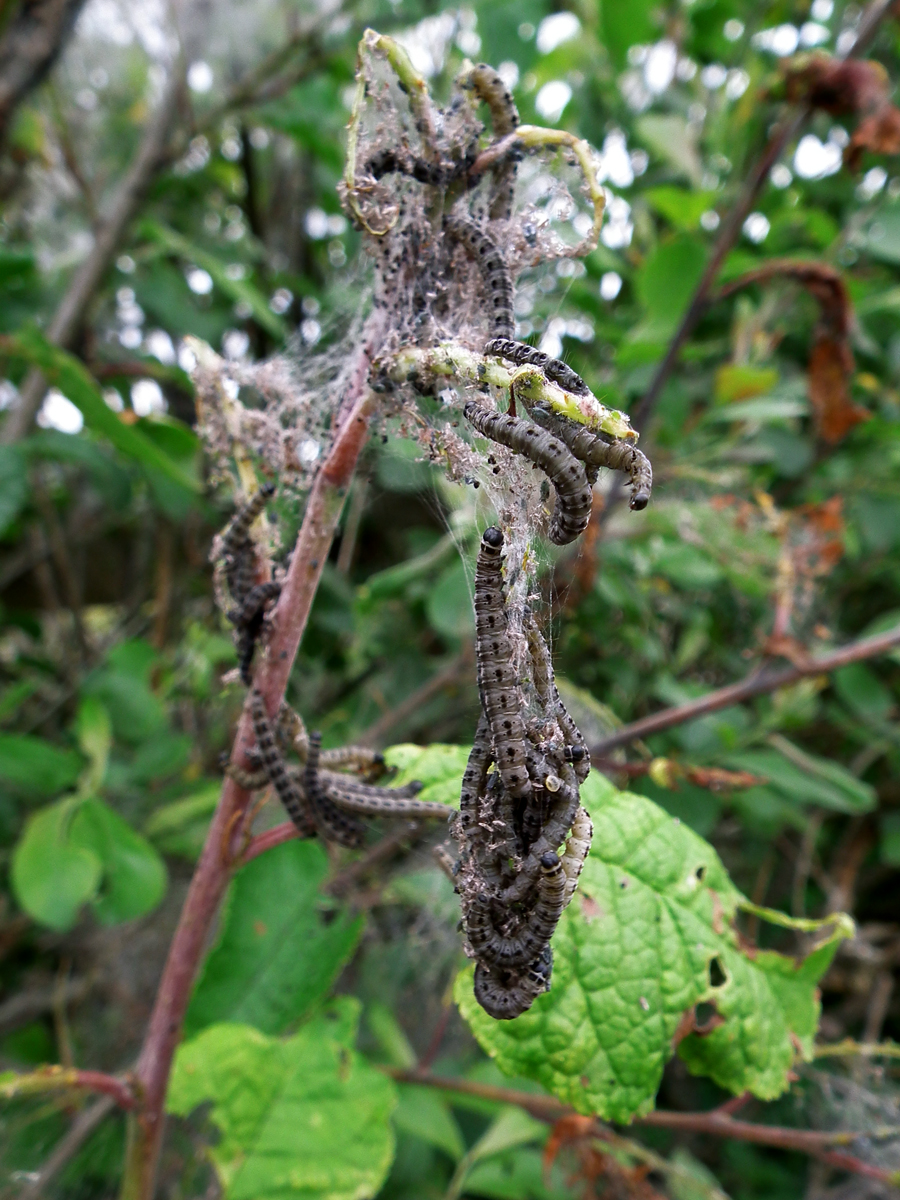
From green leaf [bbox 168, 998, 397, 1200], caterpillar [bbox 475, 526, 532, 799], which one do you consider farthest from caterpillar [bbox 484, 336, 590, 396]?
green leaf [bbox 168, 998, 397, 1200]

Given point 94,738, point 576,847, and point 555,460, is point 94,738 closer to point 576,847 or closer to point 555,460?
point 576,847

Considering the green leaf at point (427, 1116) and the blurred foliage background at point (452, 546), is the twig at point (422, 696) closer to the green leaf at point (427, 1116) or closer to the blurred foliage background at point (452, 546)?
the blurred foliage background at point (452, 546)

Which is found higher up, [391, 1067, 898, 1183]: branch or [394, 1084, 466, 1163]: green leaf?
[391, 1067, 898, 1183]: branch

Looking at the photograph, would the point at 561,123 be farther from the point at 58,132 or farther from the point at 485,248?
the point at 485,248

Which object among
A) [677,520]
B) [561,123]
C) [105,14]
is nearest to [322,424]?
[677,520]

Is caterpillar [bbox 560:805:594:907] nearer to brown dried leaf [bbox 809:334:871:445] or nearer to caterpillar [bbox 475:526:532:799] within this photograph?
caterpillar [bbox 475:526:532:799]

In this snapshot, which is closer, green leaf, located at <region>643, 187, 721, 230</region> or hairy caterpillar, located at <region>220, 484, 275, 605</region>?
hairy caterpillar, located at <region>220, 484, 275, 605</region>
